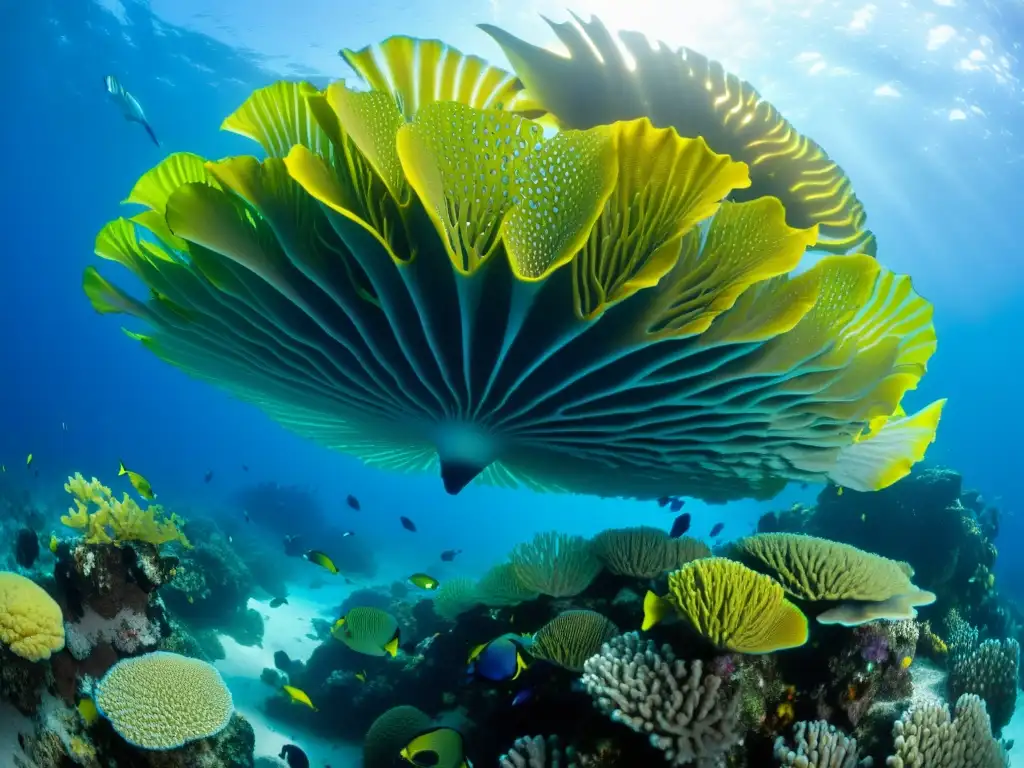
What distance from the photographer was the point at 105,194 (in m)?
37.2

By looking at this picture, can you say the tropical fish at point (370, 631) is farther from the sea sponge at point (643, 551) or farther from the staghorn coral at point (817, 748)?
the staghorn coral at point (817, 748)

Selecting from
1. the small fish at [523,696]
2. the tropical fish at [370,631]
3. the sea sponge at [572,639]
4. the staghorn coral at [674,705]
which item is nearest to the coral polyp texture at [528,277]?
the sea sponge at [572,639]

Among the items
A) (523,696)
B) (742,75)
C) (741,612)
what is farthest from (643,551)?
(742,75)

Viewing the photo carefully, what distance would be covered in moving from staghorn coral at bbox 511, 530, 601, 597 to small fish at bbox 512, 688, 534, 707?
1154 mm

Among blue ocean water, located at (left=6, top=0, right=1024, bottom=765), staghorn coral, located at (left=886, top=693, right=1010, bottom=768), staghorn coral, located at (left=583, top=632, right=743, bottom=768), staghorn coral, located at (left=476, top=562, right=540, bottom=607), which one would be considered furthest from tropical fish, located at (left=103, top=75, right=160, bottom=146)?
staghorn coral, located at (left=886, top=693, right=1010, bottom=768)

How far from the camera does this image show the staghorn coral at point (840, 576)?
344 centimetres

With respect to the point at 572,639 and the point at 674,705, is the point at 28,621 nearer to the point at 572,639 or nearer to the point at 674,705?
the point at 572,639

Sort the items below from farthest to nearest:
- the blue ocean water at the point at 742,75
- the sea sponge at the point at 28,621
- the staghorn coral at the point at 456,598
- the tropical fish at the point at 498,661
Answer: the blue ocean water at the point at 742,75, the staghorn coral at the point at 456,598, the tropical fish at the point at 498,661, the sea sponge at the point at 28,621

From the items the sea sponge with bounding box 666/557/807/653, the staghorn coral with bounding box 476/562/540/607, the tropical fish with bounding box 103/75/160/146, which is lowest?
the staghorn coral with bounding box 476/562/540/607

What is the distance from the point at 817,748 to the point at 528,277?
322 cm

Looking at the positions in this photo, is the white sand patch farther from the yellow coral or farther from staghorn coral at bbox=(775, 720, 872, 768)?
staghorn coral at bbox=(775, 720, 872, 768)

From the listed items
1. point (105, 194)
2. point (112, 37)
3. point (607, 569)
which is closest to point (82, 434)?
point (105, 194)

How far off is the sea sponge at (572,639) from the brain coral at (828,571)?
129 cm

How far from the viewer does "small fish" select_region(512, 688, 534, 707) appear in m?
4.07
